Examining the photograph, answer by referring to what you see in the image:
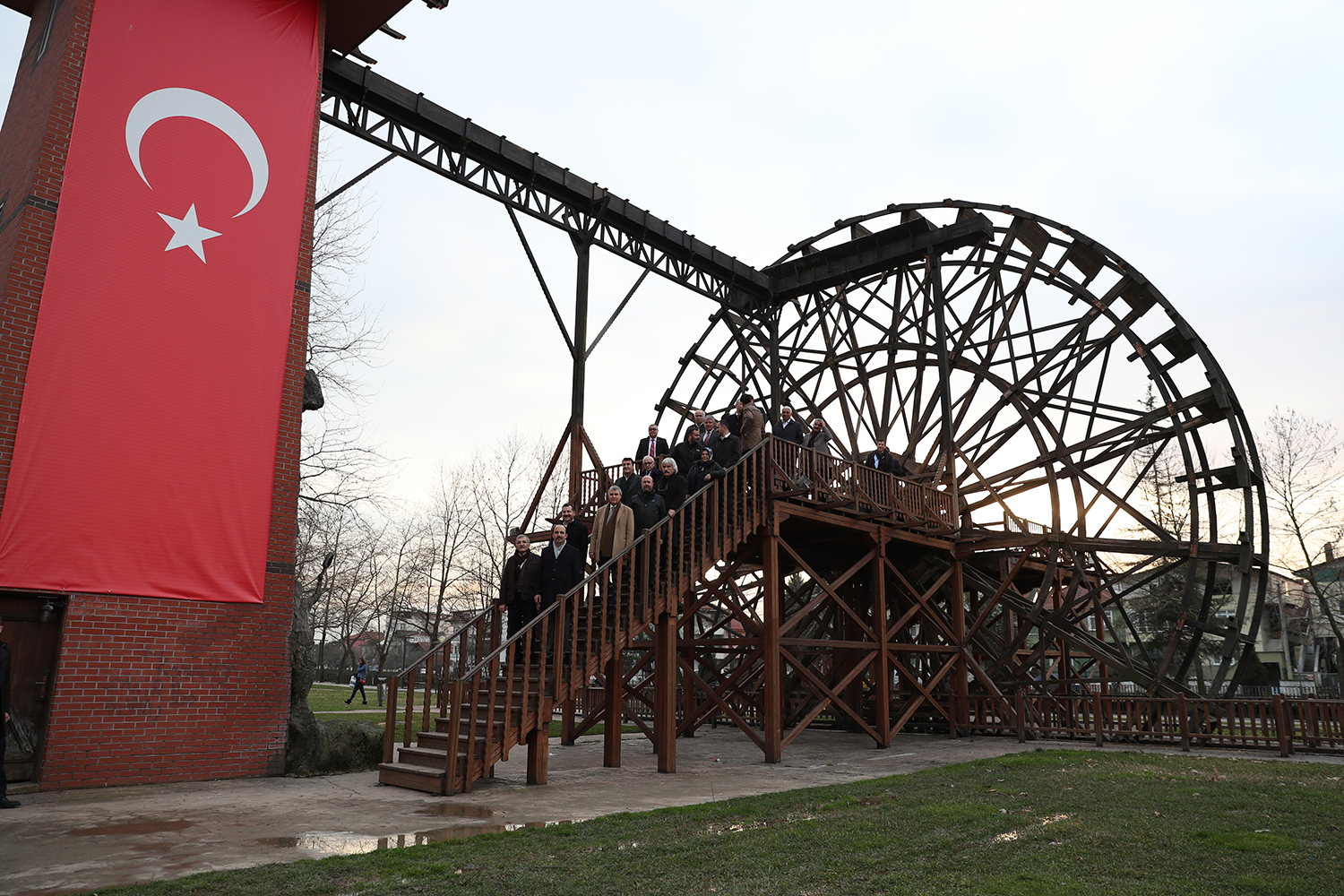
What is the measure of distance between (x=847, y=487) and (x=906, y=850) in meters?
8.56

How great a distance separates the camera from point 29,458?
8.86 metres

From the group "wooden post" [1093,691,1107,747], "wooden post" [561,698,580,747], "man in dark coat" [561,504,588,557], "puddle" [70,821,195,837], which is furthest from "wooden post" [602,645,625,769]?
"wooden post" [1093,691,1107,747]

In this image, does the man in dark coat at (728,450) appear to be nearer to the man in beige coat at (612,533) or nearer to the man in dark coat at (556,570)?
the man in beige coat at (612,533)

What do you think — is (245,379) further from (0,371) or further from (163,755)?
(163,755)

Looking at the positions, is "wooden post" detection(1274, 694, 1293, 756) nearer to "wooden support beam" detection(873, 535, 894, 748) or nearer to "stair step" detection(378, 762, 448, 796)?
"wooden support beam" detection(873, 535, 894, 748)

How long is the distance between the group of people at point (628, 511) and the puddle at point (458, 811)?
287cm

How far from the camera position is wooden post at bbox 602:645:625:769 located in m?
10.8

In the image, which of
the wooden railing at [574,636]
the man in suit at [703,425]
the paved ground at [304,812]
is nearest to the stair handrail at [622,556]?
the wooden railing at [574,636]

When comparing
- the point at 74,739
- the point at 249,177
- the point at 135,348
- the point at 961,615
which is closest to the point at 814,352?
the point at 961,615

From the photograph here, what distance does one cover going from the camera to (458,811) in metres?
7.54

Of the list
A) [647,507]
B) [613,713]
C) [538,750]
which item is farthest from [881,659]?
[538,750]

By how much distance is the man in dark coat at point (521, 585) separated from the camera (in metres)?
10.5

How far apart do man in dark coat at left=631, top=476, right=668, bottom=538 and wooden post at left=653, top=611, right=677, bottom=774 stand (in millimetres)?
1145

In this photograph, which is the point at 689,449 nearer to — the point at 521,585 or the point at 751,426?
the point at 751,426
